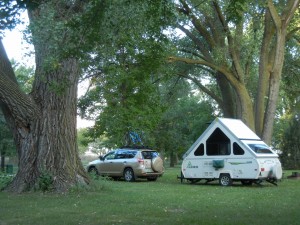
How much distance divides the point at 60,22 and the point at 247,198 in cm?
731

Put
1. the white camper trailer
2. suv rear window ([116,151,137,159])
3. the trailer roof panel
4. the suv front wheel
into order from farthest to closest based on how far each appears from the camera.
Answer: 1. suv rear window ([116,151,137,159])
2. the suv front wheel
3. the trailer roof panel
4. the white camper trailer

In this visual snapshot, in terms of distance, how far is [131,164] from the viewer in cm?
2239

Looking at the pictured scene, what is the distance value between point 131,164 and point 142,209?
12139 millimetres

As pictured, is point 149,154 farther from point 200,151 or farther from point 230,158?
point 230,158

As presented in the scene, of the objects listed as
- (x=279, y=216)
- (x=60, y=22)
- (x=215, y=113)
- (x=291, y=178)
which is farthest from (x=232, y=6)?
(x=215, y=113)

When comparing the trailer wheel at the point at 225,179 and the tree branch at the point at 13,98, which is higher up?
the tree branch at the point at 13,98

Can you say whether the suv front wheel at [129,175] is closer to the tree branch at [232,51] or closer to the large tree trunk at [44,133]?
the tree branch at [232,51]

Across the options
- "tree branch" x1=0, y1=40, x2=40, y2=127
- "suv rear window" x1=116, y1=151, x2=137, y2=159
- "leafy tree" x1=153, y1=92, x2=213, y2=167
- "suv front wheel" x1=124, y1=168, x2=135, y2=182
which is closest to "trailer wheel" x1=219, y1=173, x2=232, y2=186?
"suv front wheel" x1=124, y1=168, x2=135, y2=182

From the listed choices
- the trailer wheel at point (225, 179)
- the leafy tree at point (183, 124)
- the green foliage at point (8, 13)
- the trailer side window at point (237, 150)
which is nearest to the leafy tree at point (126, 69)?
the green foliage at point (8, 13)

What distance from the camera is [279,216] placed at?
9164 millimetres

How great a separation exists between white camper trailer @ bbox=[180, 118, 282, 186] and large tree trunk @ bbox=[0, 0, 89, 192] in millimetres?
6453

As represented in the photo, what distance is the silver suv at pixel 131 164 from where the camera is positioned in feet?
72.4

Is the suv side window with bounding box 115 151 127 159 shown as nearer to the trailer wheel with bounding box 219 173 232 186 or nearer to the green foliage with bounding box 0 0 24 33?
the trailer wheel with bounding box 219 173 232 186

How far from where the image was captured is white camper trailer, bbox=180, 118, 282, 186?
692 inches
